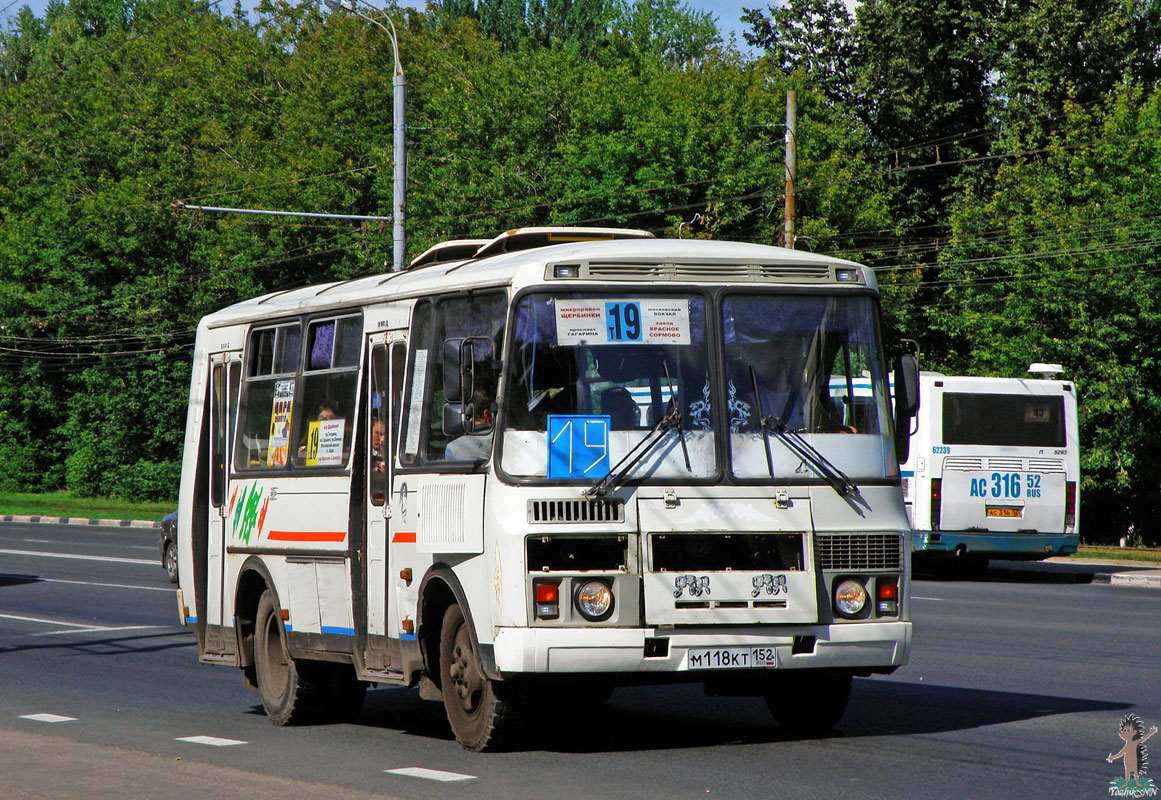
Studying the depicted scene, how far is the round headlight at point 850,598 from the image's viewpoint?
8758 millimetres

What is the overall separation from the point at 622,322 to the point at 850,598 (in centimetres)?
190

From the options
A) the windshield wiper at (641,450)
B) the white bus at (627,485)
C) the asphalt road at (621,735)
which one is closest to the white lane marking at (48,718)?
the asphalt road at (621,735)

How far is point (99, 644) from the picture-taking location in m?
15.8

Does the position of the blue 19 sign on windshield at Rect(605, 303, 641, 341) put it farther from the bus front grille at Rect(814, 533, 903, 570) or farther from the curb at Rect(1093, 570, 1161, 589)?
the curb at Rect(1093, 570, 1161, 589)

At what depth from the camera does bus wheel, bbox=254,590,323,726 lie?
10.7m

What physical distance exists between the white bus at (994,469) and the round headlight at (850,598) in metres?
17.5

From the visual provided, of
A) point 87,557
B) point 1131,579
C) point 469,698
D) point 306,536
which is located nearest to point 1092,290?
point 1131,579

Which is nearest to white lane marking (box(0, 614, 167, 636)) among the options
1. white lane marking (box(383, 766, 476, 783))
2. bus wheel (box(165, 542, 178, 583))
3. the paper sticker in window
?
bus wheel (box(165, 542, 178, 583))

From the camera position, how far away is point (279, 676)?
10938 millimetres

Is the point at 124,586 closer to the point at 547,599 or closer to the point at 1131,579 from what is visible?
the point at 1131,579

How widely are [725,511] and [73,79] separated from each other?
6953cm

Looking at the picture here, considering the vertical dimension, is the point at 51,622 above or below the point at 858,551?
below

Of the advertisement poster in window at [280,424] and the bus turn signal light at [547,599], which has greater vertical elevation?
the advertisement poster in window at [280,424]

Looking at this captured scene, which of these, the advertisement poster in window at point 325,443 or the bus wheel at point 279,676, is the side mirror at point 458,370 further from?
the bus wheel at point 279,676
